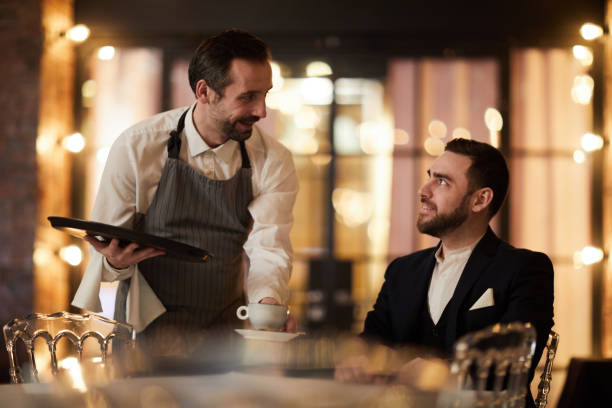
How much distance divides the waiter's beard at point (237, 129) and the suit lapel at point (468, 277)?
2.18 ft

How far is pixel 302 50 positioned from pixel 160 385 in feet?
10.7

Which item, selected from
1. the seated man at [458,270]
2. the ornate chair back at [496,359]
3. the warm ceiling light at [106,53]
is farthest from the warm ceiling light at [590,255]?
the ornate chair back at [496,359]

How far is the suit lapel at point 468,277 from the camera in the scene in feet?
5.71

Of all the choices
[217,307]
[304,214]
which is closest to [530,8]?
[217,307]

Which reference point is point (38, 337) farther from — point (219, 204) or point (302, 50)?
point (302, 50)

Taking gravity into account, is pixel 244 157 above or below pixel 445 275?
above

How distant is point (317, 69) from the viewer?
163 inches

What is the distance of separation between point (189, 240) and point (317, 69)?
2.40 m

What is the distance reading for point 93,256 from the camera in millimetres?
1782

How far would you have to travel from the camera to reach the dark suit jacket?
1.63 meters

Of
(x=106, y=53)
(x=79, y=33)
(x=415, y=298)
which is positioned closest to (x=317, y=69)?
(x=106, y=53)

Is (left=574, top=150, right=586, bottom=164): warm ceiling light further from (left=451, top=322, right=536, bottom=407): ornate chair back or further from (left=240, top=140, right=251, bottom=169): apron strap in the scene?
(left=451, top=322, right=536, bottom=407): ornate chair back

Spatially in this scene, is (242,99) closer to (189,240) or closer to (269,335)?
(189,240)

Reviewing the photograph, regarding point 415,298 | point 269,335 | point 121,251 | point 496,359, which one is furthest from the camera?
point 415,298
